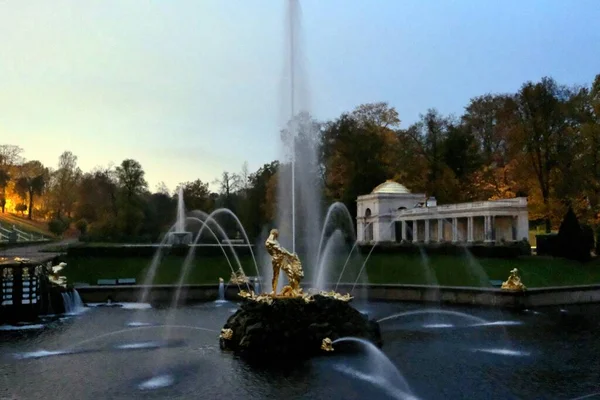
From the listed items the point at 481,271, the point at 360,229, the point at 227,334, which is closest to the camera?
the point at 227,334

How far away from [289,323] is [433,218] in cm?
4281

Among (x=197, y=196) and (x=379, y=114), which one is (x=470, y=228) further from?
(x=197, y=196)

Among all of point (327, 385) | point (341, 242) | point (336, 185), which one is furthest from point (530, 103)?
point (327, 385)

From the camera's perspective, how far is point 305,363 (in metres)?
15.6

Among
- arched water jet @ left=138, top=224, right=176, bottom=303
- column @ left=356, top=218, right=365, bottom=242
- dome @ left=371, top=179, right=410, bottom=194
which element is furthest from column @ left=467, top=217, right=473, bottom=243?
arched water jet @ left=138, top=224, right=176, bottom=303

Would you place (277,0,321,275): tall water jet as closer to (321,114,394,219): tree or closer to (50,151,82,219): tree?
(321,114,394,219): tree

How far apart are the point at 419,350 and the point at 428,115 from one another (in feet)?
176

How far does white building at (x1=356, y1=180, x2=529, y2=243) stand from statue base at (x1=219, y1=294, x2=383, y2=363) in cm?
3040

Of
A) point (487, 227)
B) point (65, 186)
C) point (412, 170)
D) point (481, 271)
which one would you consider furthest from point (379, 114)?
point (65, 186)

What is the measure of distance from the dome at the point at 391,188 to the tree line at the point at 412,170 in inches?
133

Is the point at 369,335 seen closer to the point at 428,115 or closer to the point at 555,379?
the point at 555,379

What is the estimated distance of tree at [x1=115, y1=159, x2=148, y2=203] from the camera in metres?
72.8

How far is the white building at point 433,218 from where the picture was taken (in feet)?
166

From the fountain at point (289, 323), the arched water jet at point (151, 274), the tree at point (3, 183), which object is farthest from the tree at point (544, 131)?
the tree at point (3, 183)
